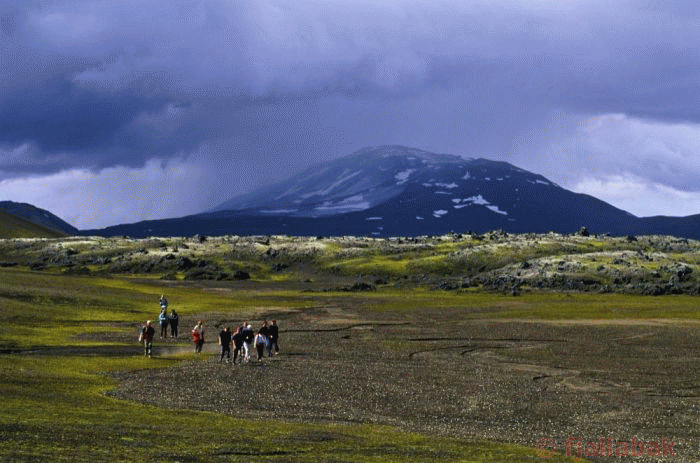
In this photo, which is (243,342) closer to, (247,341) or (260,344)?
(247,341)

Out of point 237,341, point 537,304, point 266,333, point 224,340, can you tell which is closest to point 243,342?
point 237,341

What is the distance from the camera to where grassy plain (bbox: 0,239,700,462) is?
103ft

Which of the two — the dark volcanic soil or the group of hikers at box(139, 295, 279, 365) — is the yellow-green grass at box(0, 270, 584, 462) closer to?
the dark volcanic soil

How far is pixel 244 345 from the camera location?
63719 millimetres

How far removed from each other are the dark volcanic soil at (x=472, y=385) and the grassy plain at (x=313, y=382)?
0.82 ft

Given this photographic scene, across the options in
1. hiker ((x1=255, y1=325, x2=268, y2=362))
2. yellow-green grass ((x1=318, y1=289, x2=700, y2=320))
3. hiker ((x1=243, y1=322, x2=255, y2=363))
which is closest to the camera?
hiker ((x1=243, y1=322, x2=255, y2=363))

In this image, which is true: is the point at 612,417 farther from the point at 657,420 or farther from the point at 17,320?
the point at 17,320

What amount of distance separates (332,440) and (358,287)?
15054 cm

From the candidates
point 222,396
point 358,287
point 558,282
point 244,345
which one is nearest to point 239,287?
point 358,287

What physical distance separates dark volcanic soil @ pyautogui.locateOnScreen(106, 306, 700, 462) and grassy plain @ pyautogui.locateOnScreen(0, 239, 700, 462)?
250 mm

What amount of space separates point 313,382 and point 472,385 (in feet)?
33.4

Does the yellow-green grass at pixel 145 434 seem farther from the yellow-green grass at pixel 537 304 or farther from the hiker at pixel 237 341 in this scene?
the yellow-green grass at pixel 537 304

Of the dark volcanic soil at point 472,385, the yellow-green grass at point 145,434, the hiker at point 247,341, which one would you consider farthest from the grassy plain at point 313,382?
the hiker at point 247,341

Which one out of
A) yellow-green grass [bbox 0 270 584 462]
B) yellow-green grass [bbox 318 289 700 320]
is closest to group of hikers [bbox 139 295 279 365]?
yellow-green grass [bbox 0 270 584 462]
